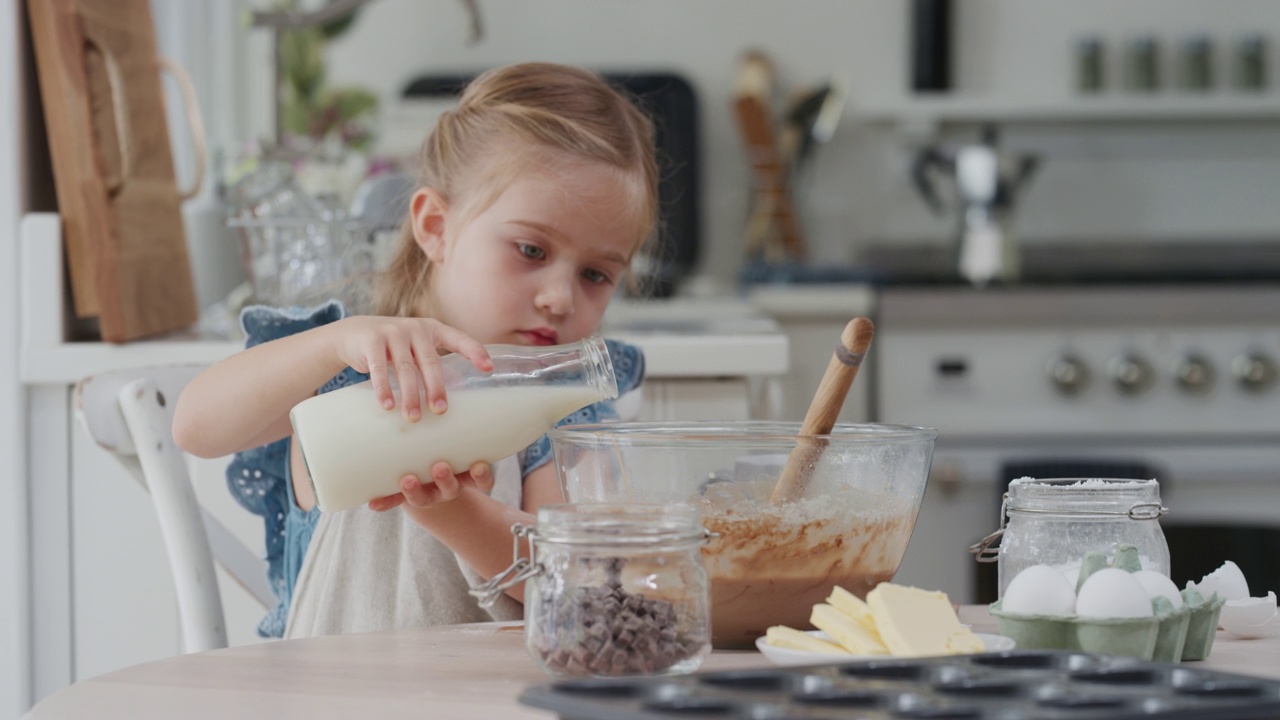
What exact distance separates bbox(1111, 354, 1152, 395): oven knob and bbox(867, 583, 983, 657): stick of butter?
2342mm

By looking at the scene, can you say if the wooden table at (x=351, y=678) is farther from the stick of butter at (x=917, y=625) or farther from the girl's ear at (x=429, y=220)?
the girl's ear at (x=429, y=220)

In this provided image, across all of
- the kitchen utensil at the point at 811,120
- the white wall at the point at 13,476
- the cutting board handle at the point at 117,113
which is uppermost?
the kitchen utensil at the point at 811,120

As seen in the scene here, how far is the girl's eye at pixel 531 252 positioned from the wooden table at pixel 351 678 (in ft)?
1.34

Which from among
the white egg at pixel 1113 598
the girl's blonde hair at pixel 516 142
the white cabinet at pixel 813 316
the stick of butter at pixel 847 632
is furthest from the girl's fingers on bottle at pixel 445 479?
the white cabinet at pixel 813 316

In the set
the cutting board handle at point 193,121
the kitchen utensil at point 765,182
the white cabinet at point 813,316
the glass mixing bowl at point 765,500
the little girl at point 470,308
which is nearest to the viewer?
the glass mixing bowl at point 765,500

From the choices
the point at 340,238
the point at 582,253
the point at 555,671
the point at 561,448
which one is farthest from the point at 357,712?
the point at 340,238

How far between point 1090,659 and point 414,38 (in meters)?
3.33

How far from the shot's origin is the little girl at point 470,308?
986 millimetres

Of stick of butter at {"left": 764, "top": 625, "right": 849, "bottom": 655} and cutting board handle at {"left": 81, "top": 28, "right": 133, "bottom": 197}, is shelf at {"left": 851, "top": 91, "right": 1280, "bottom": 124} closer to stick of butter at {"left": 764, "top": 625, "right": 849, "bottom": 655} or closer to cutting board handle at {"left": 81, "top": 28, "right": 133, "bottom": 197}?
cutting board handle at {"left": 81, "top": 28, "right": 133, "bottom": 197}

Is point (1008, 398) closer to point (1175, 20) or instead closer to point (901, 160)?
point (901, 160)

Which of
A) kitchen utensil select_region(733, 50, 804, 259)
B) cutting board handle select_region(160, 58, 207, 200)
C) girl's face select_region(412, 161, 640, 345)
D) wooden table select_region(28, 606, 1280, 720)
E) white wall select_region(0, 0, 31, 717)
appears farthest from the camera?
kitchen utensil select_region(733, 50, 804, 259)

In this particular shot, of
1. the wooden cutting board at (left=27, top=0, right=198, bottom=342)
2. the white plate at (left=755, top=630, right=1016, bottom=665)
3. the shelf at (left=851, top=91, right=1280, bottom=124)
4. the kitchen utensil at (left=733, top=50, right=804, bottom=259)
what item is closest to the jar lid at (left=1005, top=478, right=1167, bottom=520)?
the white plate at (left=755, top=630, right=1016, bottom=665)

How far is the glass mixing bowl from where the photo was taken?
0.76m

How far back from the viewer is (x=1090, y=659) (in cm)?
59
